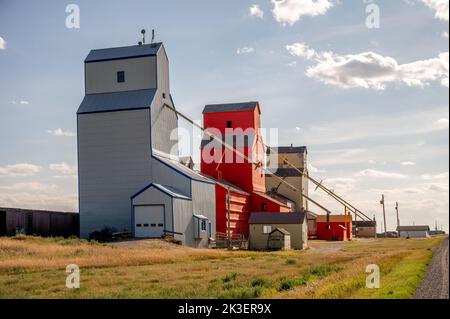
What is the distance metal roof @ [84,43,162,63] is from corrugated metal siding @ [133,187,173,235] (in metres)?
13.4

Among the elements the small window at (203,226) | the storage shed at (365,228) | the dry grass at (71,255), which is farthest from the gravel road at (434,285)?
the storage shed at (365,228)

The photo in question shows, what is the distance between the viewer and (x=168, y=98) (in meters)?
57.0

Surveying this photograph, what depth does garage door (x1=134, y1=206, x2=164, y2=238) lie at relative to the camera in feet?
157

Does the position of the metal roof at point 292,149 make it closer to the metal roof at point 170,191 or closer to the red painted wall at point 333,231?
the red painted wall at point 333,231

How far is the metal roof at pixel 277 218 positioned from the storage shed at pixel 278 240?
2.19 m

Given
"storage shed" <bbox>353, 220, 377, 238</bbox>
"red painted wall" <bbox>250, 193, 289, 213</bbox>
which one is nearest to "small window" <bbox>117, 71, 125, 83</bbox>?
"red painted wall" <bbox>250, 193, 289, 213</bbox>

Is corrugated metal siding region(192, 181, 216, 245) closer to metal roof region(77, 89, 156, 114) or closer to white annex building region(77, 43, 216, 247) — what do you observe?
white annex building region(77, 43, 216, 247)

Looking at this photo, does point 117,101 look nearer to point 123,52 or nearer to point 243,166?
point 123,52

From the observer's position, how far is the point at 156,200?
4812cm

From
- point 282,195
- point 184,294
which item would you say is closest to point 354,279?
point 184,294

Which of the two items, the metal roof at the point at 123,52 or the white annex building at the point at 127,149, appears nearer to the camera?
the white annex building at the point at 127,149

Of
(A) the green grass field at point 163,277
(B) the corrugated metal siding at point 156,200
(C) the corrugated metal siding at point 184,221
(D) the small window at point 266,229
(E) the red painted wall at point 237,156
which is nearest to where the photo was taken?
(A) the green grass field at point 163,277

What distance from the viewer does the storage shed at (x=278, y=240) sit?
186 feet

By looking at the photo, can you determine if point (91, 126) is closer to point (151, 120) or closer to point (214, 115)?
point (151, 120)
